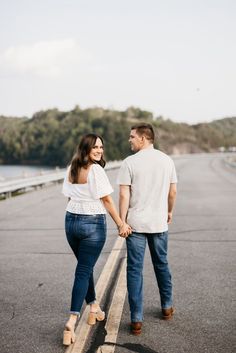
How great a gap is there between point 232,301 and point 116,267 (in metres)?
1.98

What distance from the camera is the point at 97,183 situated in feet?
13.1

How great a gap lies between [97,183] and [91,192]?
0.36ft

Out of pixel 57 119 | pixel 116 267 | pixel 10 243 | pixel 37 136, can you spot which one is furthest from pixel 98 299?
pixel 57 119

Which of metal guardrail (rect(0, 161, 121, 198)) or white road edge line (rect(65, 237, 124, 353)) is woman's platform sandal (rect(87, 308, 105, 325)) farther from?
metal guardrail (rect(0, 161, 121, 198))

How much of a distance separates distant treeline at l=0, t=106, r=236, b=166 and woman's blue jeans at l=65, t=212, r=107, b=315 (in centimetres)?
12437

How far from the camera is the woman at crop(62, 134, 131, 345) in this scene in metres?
4.02

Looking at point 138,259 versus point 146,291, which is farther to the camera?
point 146,291

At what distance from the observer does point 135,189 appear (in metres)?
4.21

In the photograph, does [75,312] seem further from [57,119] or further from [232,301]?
[57,119]

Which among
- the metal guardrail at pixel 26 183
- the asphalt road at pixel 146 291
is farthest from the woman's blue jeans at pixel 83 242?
the metal guardrail at pixel 26 183

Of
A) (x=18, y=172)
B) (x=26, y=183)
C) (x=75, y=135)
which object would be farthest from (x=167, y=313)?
(x=75, y=135)

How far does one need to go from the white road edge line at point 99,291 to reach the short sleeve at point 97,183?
4.09 ft

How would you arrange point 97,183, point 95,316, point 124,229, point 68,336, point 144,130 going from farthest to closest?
point 95,316, point 144,130, point 124,229, point 97,183, point 68,336

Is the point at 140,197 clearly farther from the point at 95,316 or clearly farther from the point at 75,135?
the point at 75,135
